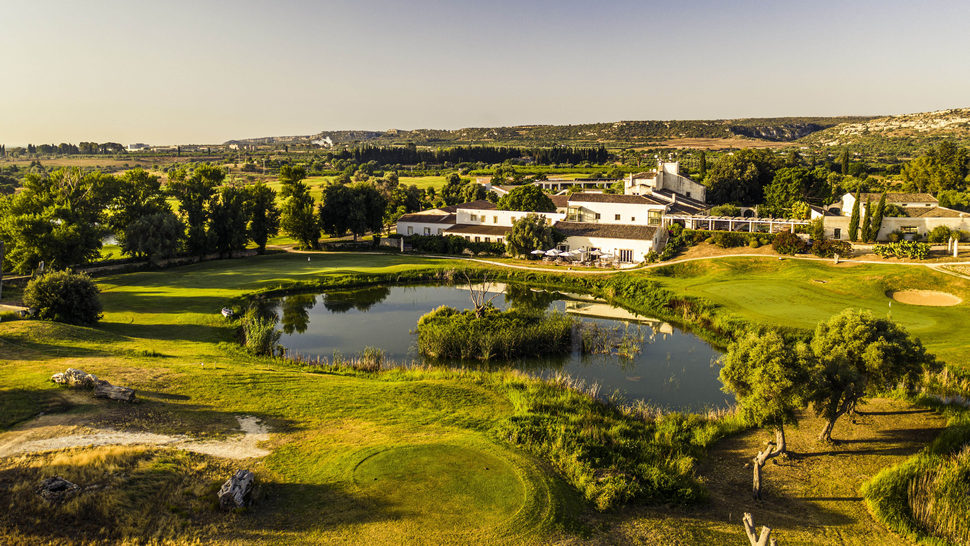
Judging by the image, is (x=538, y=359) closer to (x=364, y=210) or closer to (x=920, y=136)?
(x=364, y=210)

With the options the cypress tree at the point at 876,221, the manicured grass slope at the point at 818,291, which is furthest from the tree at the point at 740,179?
the manicured grass slope at the point at 818,291


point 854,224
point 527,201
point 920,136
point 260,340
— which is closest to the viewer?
point 260,340

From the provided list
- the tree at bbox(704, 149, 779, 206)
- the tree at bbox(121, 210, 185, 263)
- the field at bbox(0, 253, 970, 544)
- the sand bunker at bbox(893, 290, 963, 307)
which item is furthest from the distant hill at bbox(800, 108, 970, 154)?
the tree at bbox(121, 210, 185, 263)

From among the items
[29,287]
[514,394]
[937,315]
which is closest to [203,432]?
[514,394]

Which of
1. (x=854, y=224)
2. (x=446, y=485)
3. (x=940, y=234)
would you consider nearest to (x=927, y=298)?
(x=854, y=224)

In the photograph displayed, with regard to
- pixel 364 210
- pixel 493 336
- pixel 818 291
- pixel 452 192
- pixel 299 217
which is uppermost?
pixel 452 192

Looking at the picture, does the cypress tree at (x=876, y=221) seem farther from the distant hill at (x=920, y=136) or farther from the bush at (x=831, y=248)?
the distant hill at (x=920, y=136)

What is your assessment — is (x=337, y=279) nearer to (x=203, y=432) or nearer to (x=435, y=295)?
(x=435, y=295)
